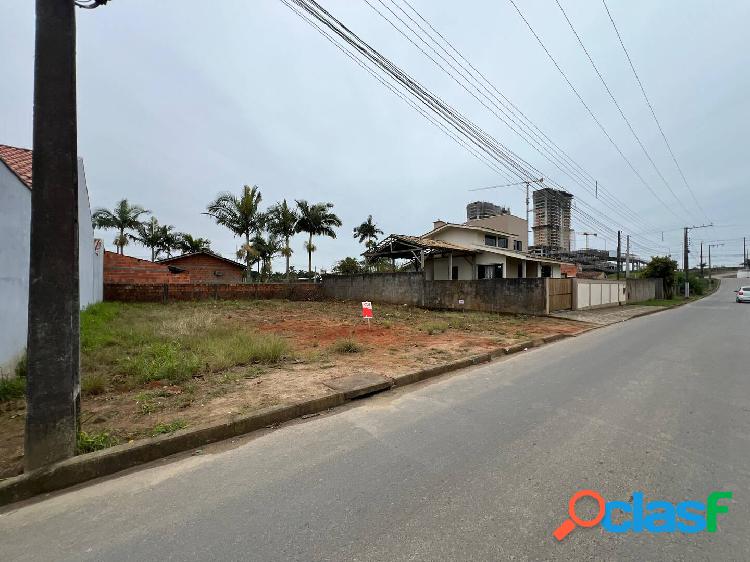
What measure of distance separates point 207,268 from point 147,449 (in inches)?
1328

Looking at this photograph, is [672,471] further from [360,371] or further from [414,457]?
[360,371]

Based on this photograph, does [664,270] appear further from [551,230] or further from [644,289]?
[551,230]

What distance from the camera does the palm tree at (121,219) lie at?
30031mm

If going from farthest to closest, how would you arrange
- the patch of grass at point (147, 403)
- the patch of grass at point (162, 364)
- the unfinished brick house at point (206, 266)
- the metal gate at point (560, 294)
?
the unfinished brick house at point (206, 266) < the metal gate at point (560, 294) < the patch of grass at point (162, 364) < the patch of grass at point (147, 403)

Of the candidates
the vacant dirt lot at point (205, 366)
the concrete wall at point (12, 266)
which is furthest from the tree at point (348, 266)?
the concrete wall at point (12, 266)

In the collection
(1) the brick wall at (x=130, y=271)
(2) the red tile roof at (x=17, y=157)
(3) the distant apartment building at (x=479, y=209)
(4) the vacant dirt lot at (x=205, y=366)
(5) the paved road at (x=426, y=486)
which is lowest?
(5) the paved road at (x=426, y=486)

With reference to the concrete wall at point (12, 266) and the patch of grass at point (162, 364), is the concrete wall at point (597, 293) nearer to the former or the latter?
the patch of grass at point (162, 364)

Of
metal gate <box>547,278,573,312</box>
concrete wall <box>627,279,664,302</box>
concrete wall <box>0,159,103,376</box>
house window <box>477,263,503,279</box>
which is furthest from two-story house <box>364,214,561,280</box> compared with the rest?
concrete wall <box>0,159,103,376</box>

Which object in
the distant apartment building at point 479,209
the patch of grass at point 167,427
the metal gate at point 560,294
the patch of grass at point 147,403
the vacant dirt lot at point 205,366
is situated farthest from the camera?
the distant apartment building at point 479,209

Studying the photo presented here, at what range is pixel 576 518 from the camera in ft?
8.07

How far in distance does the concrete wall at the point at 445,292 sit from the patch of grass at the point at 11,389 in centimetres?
1753

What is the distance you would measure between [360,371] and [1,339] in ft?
17.1

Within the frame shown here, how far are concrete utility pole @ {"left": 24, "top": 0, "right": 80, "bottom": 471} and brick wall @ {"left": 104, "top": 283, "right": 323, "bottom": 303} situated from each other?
2126 centimetres

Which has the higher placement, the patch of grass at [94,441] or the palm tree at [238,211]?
the palm tree at [238,211]
